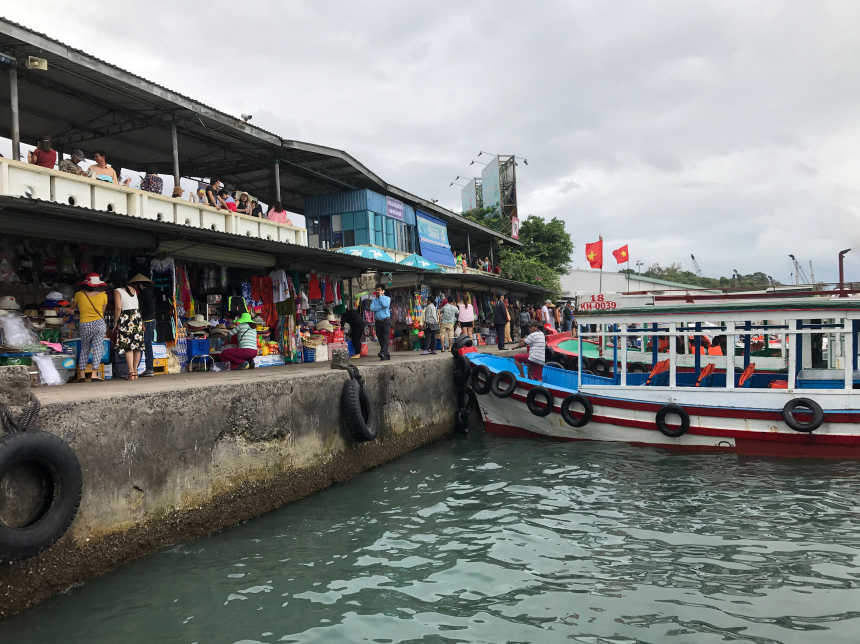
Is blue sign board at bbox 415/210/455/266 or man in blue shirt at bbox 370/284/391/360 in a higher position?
blue sign board at bbox 415/210/455/266

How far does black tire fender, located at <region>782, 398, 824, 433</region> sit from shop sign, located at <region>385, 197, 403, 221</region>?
12.9 metres

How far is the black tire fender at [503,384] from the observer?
10.7 m

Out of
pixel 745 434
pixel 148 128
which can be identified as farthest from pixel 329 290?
pixel 745 434

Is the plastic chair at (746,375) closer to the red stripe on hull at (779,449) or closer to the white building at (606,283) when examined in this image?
the red stripe on hull at (779,449)

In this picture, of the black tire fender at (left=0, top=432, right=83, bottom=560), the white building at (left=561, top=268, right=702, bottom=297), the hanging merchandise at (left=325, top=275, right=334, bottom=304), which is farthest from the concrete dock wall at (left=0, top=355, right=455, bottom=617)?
the white building at (left=561, top=268, right=702, bottom=297)

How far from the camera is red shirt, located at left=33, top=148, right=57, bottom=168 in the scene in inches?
352

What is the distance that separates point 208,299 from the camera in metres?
10.4

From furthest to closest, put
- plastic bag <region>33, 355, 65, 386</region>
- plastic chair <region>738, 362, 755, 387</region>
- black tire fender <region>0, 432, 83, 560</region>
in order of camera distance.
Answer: plastic chair <region>738, 362, 755, 387</region>, plastic bag <region>33, 355, 65, 386</region>, black tire fender <region>0, 432, 83, 560</region>

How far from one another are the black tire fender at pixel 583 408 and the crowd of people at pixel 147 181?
7.61m

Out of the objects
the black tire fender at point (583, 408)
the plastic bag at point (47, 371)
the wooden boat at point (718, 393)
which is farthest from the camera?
the black tire fender at point (583, 408)

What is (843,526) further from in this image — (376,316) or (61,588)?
(376,316)

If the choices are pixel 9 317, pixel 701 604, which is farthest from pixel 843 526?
pixel 9 317

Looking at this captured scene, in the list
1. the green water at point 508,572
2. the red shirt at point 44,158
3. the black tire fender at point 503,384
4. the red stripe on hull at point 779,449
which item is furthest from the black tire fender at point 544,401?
the red shirt at point 44,158

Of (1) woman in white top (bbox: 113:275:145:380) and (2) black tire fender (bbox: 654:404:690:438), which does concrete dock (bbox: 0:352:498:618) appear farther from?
(2) black tire fender (bbox: 654:404:690:438)
